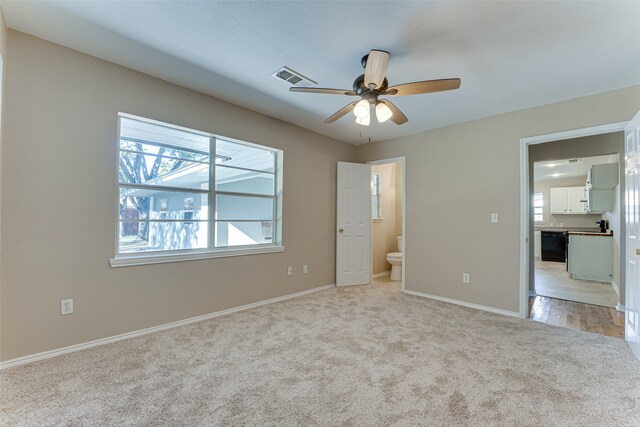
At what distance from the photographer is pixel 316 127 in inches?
165

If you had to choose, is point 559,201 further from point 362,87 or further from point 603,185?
point 362,87

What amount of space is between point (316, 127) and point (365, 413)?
140 inches

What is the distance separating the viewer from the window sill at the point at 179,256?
2555 mm

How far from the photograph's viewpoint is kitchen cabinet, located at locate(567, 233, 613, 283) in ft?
16.2

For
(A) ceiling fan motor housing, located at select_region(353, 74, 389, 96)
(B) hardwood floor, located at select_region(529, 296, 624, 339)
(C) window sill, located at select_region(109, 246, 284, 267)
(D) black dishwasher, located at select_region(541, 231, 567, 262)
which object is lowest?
(B) hardwood floor, located at select_region(529, 296, 624, 339)

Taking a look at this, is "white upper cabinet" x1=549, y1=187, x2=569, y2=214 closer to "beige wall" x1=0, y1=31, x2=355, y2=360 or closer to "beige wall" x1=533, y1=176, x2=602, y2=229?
"beige wall" x1=533, y1=176, x2=602, y2=229

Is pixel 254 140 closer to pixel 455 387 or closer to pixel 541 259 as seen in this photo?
pixel 455 387

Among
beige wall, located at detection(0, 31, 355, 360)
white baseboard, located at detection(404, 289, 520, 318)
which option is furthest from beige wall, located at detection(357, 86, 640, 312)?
beige wall, located at detection(0, 31, 355, 360)

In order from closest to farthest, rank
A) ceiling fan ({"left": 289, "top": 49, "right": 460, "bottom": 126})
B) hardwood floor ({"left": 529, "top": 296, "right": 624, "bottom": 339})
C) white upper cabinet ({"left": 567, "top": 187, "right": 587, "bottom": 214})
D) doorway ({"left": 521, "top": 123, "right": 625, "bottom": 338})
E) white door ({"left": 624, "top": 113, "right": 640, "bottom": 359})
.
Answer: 1. ceiling fan ({"left": 289, "top": 49, "right": 460, "bottom": 126})
2. white door ({"left": 624, "top": 113, "right": 640, "bottom": 359})
3. hardwood floor ({"left": 529, "top": 296, "right": 624, "bottom": 339})
4. doorway ({"left": 521, "top": 123, "right": 625, "bottom": 338})
5. white upper cabinet ({"left": 567, "top": 187, "right": 587, "bottom": 214})

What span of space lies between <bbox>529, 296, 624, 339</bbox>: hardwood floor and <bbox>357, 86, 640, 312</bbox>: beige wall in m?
0.43

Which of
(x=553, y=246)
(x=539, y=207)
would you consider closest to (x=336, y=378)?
(x=553, y=246)

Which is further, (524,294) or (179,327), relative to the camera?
(524,294)

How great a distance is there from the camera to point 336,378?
1.97m

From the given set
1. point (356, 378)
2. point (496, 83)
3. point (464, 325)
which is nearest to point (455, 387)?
point (356, 378)
